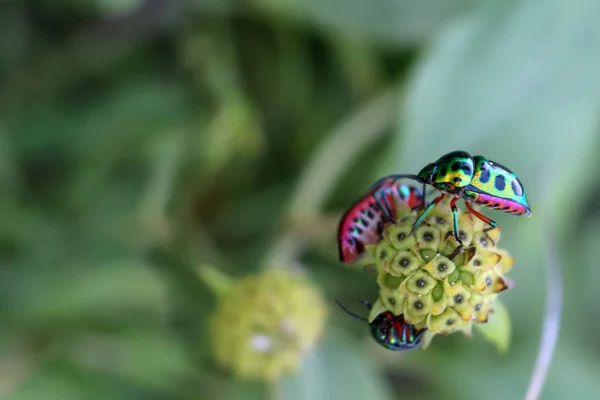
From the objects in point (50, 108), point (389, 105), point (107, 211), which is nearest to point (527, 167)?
point (389, 105)

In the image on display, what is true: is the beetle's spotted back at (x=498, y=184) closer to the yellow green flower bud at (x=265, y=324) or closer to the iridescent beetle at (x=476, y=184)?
the iridescent beetle at (x=476, y=184)

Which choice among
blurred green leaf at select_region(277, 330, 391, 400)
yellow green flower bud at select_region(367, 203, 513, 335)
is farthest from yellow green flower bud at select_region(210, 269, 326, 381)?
yellow green flower bud at select_region(367, 203, 513, 335)

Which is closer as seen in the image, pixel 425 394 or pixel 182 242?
pixel 182 242

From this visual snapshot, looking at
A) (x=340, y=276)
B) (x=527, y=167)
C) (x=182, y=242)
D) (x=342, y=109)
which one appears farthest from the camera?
(x=342, y=109)

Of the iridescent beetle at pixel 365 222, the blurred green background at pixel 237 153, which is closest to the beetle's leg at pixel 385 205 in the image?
the iridescent beetle at pixel 365 222

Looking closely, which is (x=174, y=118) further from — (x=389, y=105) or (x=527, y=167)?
(x=527, y=167)

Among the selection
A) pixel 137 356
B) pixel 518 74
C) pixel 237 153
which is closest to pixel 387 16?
pixel 518 74

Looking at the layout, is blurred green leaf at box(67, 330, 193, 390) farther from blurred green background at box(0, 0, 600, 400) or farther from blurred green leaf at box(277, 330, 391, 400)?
blurred green leaf at box(277, 330, 391, 400)
